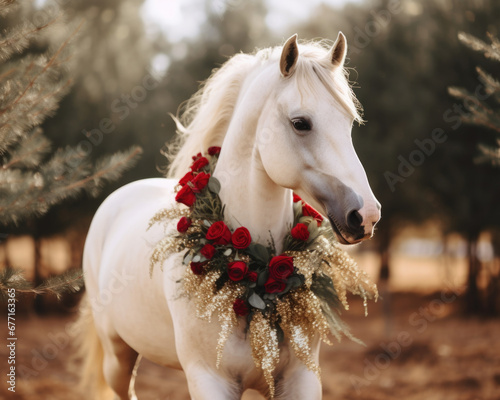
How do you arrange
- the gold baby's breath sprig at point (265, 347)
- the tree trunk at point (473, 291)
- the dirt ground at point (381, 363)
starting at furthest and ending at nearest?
the tree trunk at point (473, 291) < the dirt ground at point (381, 363) < the gold baby's breath sprig at point (265, 347)

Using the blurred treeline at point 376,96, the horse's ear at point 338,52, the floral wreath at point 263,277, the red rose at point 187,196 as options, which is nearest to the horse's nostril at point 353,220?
the floral wreath at point 263,277

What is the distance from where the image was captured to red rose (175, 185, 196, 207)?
2.58 m

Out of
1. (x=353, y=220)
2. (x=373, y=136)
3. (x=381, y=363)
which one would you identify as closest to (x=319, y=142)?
(x=353, y=220)

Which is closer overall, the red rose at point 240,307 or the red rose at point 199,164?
the red rose at point 240,307

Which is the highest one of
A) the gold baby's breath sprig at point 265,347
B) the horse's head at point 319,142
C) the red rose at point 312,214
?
the horse's head at point 319,142

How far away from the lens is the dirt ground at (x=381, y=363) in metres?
6.54

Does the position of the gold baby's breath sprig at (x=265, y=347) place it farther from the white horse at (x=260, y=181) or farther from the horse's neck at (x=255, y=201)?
the horse's neck at (x=255, y=201)

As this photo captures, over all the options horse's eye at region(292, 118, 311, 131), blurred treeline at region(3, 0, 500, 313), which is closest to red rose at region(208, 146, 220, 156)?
horse's eye at region(292, 118, 311, 131)

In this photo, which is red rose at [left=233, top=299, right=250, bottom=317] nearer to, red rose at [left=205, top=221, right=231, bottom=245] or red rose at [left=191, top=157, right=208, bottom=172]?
red rose at [left=205, top=221, right=231, bottom=245]

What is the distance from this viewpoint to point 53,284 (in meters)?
2.47

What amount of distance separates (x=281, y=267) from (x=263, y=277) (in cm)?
9

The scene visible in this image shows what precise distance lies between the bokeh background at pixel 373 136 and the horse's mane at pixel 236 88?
16.4 ft

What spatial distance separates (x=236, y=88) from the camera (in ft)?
8.87

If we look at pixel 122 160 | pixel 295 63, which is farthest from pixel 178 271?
pixel 295 63
